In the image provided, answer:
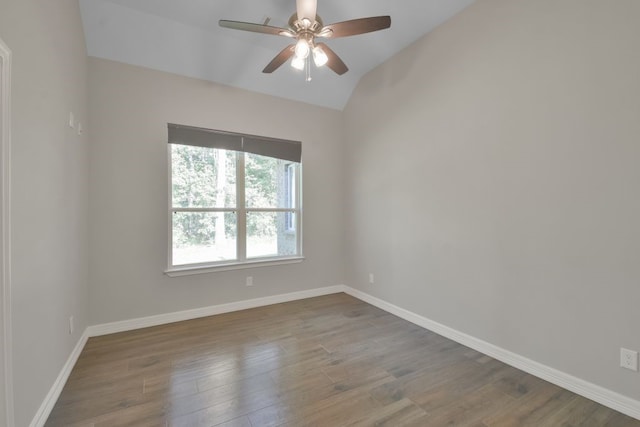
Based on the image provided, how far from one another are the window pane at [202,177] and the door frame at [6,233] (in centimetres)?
192

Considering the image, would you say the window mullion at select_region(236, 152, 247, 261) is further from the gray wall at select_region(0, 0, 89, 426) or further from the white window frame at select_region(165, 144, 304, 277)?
the gray wall at select_region(0, 0, 89, 426)

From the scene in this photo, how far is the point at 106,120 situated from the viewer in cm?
286

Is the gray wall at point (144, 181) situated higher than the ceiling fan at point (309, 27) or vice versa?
the ceiling fan at point (309, 27)

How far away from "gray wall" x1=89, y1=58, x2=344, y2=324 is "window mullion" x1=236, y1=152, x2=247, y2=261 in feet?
0.95

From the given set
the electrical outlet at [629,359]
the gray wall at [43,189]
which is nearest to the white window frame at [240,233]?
the gray wall at [43,189]

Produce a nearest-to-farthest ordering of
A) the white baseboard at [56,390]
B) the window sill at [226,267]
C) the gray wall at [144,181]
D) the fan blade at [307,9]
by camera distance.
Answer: the white baseboard at [56,390]
the fan blade at [307,9]
the gray wall at [144,181]
the window sill at [226,267]

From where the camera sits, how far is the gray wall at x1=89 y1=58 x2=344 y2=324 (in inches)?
112

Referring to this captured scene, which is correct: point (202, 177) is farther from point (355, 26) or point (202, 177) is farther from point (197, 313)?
point (355, 26)

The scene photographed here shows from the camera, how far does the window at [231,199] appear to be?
10.7 ft

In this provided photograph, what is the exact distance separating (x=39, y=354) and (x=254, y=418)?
4.30 feet

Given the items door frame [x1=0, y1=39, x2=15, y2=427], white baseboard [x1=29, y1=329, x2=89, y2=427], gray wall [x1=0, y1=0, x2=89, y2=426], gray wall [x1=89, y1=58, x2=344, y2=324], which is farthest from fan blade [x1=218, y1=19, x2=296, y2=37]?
white baseboard [x1=29, y1=329, x2=89, y2=427]

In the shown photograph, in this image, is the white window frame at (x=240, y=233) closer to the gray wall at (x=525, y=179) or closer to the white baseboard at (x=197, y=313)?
the white baseboard at (x=197, y=313)

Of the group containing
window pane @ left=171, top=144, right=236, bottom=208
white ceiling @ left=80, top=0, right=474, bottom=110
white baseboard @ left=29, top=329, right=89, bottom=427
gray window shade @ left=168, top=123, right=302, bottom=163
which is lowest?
white baseboard @ left=29, top=329, right=89, bottom=427

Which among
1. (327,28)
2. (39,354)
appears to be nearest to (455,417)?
(39,354)
